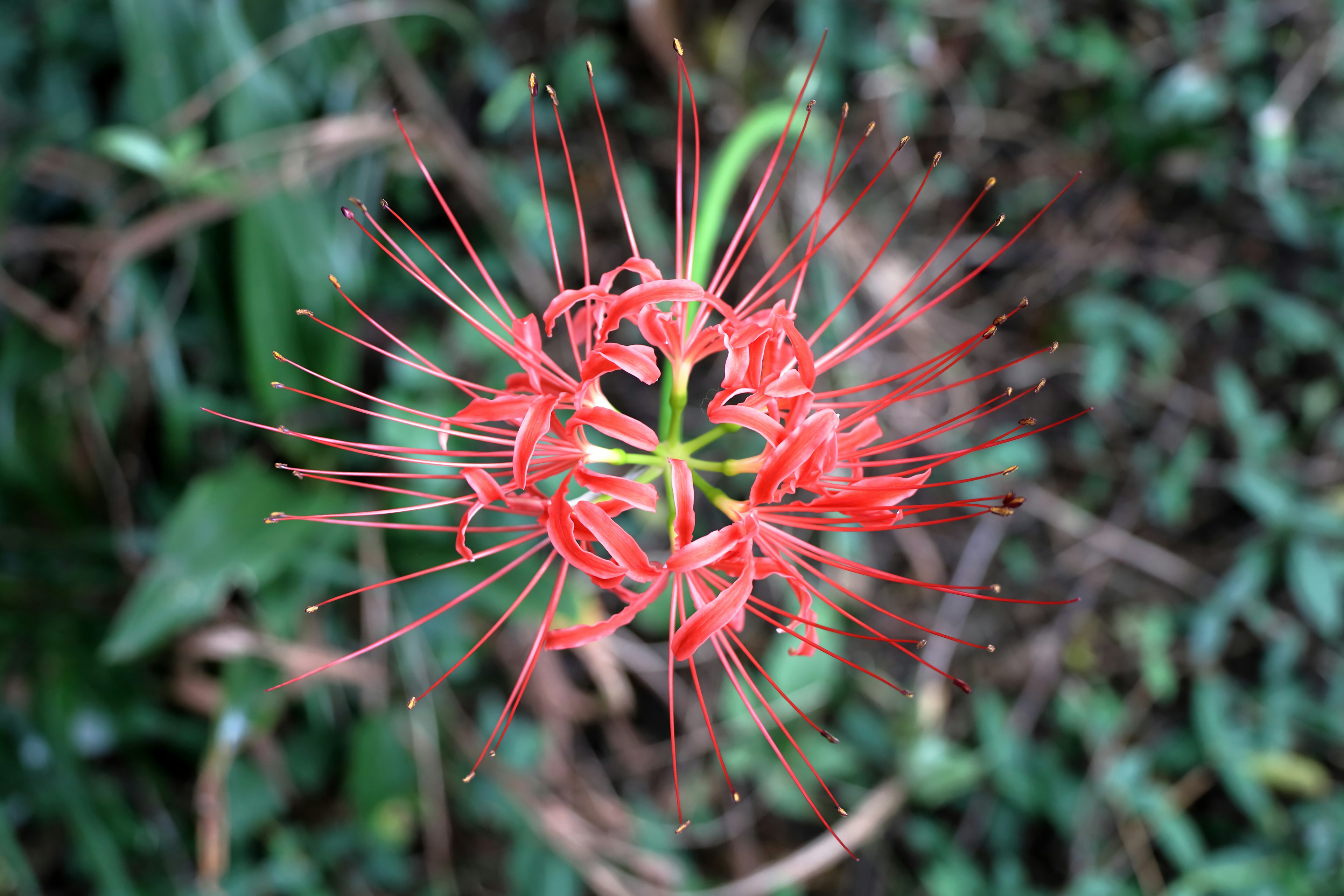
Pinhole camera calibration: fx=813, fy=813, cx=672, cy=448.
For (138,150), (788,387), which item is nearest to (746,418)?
(788,387)

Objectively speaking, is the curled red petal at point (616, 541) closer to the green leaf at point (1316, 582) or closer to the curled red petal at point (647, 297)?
the curled red petal at point (647, 297)

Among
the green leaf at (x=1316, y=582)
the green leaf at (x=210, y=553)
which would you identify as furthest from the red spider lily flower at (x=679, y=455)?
the green leaf at (x=1316, y=582)

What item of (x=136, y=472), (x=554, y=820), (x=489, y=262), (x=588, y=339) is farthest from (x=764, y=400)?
(x=136, y=472)

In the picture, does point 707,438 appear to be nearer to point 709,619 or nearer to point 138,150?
point 709,619

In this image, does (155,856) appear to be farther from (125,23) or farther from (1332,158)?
(1332,158)

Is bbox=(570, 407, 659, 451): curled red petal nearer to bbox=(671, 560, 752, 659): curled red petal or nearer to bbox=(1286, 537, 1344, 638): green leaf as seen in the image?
bbox=(671, 560, 752, 659): curled red petal

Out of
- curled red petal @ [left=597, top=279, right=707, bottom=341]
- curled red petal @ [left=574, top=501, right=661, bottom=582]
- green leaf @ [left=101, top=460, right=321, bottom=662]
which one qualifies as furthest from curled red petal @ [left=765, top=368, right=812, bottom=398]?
green leaf @ [left=101, top=460, right=321, bottom=662]
